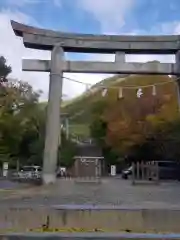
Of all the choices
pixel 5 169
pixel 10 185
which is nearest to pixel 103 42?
pixel 10 185

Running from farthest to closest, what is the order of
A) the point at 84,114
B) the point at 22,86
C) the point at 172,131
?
the point at 84,114
the point at 22,86
the point at 172,131

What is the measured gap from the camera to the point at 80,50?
17.9 meters

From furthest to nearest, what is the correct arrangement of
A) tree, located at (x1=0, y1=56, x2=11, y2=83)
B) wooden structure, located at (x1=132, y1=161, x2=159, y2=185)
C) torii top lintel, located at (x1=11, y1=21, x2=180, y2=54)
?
tree, located at (x1=0, y1=56, x2=11, y2=83)
wooden structure, located at (x1=132, y1=161, x2=159, y2=185)
torii top lintel, located at (x1=11, y1=21, x2=180, y2=54)

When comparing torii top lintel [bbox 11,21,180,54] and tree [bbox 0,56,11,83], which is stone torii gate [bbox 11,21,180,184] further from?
tree [bbox 0,56,11,83]

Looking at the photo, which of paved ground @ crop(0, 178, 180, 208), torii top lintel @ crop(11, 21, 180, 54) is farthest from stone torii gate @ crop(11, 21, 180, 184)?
paved ground @ crop(0, 178, 180, 208)

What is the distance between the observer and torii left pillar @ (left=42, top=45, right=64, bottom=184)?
16688 millimetres

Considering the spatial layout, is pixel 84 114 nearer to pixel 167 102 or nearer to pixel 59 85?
pixel 167 102

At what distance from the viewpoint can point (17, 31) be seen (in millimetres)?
17250

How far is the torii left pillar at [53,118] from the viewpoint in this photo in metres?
16.7

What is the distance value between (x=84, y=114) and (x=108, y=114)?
9.10 metres

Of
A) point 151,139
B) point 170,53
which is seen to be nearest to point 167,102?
point 151,139

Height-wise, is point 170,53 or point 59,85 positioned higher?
point 170,53

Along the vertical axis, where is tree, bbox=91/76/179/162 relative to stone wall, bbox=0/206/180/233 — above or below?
above

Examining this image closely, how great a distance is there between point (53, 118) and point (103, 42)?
3.96 meters
